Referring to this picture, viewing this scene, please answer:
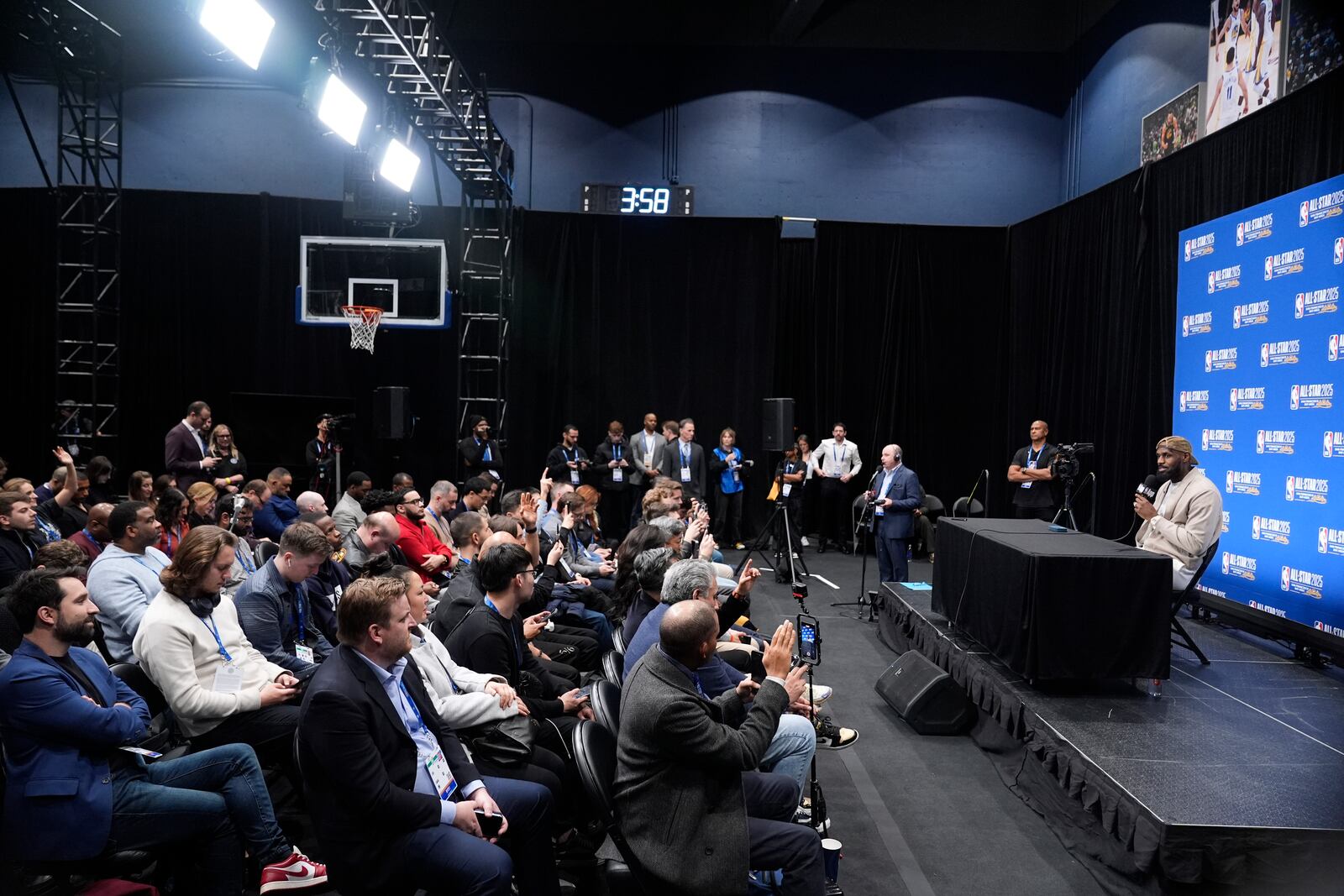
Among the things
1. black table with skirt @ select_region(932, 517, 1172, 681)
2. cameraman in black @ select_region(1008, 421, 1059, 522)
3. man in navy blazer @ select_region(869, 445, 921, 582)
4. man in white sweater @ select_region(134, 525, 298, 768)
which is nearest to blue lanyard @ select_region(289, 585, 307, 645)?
man in white sweater @ select_region(134, 525, 298, 768)

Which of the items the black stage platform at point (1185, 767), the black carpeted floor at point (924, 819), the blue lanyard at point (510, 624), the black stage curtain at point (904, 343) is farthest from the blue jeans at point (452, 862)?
the black stage curtain at point (904, 343)

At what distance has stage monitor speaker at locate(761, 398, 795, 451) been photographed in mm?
9688

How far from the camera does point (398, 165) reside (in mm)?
9461

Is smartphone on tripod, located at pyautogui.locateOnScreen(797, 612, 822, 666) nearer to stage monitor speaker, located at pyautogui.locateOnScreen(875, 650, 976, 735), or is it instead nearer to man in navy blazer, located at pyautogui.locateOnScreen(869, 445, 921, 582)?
stage monitor speaker, located at pyautogui.locateOnScreen(875, 650, 976, 735)

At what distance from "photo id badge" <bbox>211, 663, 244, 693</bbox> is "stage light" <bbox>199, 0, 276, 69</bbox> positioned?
13.9 feet

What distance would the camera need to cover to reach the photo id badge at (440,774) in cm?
279

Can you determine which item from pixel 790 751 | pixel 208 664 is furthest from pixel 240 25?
pixel 790 751

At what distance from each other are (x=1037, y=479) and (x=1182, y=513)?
11.7 ft

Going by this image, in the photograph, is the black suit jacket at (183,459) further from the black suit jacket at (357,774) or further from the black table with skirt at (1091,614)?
the black table with skirt at (1091,614)

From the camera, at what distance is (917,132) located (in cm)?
1393

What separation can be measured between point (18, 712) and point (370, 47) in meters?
6.58

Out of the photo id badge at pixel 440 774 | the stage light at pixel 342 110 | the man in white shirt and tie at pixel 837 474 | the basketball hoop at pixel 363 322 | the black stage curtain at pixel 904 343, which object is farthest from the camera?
the black stage curtain at pixel 904 343

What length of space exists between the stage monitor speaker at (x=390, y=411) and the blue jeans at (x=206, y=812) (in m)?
7.96

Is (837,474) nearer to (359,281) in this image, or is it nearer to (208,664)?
(359,281)
